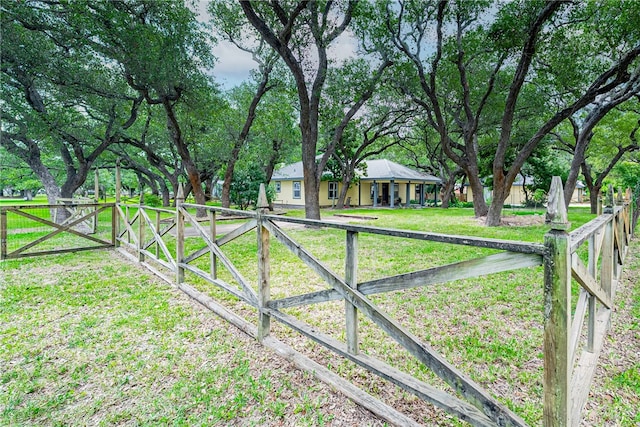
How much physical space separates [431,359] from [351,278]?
717 mm

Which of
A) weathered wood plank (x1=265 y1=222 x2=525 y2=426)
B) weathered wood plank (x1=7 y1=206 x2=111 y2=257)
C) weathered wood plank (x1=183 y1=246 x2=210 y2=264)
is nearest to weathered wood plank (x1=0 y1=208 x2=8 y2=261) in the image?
weathered wood plank (x1=7 y1=206 x2=111 y2=257)

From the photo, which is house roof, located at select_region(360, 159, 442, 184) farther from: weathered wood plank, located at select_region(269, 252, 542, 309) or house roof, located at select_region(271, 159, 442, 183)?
weathered wood plank, located at select_region(269, 252, 542, 309)

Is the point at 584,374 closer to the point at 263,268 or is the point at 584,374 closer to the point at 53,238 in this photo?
the point at 263,268

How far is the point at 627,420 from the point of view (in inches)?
81.7

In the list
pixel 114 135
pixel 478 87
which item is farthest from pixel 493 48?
pixel 114 135

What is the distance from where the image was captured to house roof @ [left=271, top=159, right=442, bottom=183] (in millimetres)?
23719

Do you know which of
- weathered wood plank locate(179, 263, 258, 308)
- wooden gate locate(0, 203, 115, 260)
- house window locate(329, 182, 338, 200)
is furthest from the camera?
house window locate(329, 182, 338, 200)

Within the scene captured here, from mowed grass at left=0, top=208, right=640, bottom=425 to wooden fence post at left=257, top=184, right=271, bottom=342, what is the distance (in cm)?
22

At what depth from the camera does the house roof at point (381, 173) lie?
934 inches

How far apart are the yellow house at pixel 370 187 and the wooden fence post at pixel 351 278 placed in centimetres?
2174

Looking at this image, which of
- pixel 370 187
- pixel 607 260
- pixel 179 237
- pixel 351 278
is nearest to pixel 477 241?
pixel 351 278

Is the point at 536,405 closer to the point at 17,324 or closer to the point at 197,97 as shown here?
the point at 17,324

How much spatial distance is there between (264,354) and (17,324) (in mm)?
2997

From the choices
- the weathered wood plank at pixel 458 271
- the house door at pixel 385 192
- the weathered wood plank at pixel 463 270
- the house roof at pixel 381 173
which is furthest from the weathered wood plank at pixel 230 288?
the house door at pixel 385 192
